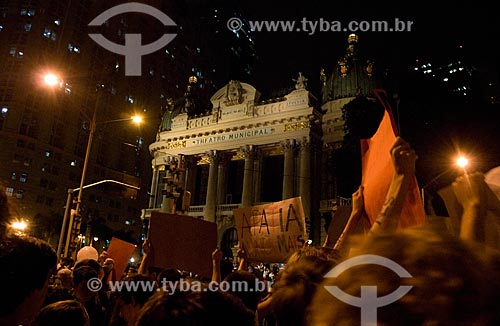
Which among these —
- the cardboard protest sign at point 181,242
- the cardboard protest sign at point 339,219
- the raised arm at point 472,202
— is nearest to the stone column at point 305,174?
the cardboard protest sign at point 181,242

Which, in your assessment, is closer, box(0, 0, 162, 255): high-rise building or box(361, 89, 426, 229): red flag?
box(361, 89, 426, 229): red flag

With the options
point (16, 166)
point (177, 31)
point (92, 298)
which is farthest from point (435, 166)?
point (177, 31)

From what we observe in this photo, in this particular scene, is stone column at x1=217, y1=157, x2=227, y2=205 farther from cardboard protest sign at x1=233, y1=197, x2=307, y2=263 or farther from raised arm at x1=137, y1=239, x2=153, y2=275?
raised arm at x1=137, y1=239, x2=153, y2=275

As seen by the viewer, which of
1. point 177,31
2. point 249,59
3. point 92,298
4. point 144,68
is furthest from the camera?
point 249,59

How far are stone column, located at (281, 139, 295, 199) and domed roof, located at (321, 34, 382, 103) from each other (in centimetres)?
536

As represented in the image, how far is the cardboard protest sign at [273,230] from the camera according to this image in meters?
7.52

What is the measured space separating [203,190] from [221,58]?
2719 inches

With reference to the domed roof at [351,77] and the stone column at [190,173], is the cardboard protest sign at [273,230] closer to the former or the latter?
the domed roof at [351,77]

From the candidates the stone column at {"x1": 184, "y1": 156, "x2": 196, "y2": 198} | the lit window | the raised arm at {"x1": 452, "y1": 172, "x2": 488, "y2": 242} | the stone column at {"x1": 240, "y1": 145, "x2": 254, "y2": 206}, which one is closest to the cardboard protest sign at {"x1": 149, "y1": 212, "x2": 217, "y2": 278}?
the raised arm at {"x1": 452, "y1": 172, "x2": 488, "y2": 242}

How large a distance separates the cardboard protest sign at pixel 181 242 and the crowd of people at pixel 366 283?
3.83 meters

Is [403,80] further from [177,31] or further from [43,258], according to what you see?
[177,31]

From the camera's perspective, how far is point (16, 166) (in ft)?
209

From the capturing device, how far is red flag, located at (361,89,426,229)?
3.13m

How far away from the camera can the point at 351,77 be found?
113 feet
